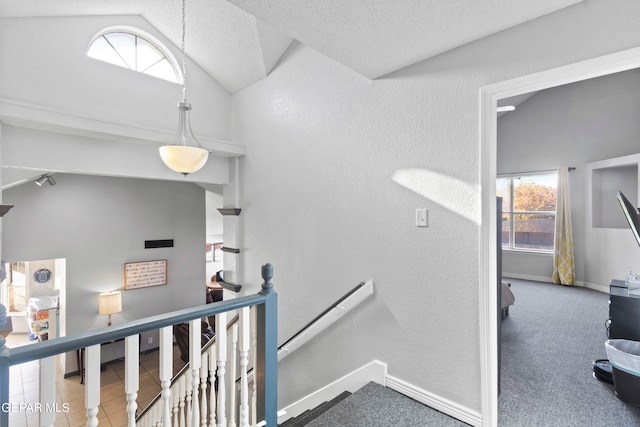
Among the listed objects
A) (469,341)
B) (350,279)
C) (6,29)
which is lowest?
(469,341)

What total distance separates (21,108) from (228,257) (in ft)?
7.71

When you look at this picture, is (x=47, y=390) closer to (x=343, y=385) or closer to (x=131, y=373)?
(x=131, y=373)

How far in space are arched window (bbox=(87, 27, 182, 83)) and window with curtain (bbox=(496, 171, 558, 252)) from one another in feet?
18.2

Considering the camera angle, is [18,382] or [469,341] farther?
[18,382]

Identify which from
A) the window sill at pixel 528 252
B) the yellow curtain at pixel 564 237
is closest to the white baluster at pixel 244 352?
the yellow curtain at pixel 564 237

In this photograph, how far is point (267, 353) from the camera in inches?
59.9

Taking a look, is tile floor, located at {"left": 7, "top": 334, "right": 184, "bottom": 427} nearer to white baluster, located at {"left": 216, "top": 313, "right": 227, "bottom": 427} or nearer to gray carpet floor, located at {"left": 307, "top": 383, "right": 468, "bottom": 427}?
gray carpet floor, located at {"left": 307, "top": 383, "right": 468, "bottom": 427}

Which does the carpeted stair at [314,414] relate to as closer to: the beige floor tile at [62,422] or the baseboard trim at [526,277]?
the beige floor tile at [62,422]

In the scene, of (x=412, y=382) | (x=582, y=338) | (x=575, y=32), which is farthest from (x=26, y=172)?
(x=582, y=338)

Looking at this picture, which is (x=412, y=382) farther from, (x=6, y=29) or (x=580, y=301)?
(x=6, y=29)

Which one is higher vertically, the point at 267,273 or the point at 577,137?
the point at 577,137

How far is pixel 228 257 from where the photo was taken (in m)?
3.95

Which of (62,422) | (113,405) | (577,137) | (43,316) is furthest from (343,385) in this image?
(43,316)

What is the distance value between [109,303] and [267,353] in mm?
5215
